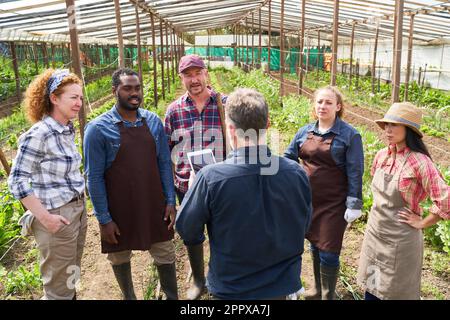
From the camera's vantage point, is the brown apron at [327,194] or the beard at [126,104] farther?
A: the brown apron at [327,194]

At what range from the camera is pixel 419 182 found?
8.00 ft

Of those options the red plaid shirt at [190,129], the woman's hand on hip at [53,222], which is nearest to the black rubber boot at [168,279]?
the red plaid shirt at [190,129]

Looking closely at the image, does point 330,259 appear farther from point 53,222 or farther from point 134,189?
point 53,222

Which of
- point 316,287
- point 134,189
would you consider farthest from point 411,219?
point 134,189

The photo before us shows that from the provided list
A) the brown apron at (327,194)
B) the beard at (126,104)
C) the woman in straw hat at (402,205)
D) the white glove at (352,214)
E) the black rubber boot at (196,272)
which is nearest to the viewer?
the woman in straw hat at (402,205)

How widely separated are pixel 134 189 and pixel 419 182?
71.6 inches

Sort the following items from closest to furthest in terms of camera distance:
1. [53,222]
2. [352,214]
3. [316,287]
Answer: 1. [53,222]
2. [352,214]
3. [316,287]

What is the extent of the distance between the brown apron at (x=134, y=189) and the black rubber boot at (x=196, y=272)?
489 mm

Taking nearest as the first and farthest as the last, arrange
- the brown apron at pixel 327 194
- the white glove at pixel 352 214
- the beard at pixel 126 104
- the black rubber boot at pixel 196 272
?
the beard at pixel 126 104
the white glove at pixel 352 214
the brown apron at pixel 327 194
the black rubber boot at pixel 196 272

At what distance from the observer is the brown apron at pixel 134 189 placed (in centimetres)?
264

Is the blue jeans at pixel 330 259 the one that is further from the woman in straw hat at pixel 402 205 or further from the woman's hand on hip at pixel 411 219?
the woman's hand on hip at pixel 411 219

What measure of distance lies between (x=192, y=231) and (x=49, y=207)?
1059 millimetres

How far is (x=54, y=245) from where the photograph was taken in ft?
7.90

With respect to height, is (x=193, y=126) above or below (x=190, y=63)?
below
